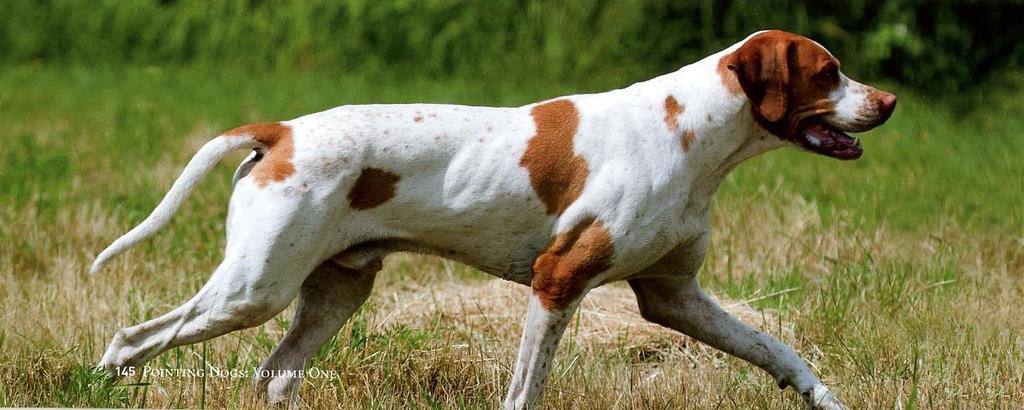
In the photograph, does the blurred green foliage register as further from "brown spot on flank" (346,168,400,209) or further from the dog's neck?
"brown spot on flank" (346,168,400,209)

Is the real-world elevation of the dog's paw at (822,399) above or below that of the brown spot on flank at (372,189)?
below

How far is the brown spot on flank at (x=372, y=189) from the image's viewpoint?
418 centimetres

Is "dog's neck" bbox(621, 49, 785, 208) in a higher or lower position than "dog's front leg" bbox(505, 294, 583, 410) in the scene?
higher

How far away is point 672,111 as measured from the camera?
4.40 metres

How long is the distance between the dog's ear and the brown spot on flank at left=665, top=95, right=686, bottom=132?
0.21 m

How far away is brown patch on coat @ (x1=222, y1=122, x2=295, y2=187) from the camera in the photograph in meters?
4.14

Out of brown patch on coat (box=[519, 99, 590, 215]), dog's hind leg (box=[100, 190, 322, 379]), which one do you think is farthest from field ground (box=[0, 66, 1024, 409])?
brown patch on coat (box=[519, 99, 590, 215])

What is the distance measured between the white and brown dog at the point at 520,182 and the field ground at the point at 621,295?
48 cm

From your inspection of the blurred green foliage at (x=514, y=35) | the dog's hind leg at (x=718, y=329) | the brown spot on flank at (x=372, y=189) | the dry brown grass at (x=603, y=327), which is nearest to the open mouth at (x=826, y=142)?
the dog's hind leg at (x=718, y=329)

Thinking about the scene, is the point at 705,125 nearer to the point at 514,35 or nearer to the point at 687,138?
the point at 687,138

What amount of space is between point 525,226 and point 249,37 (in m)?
9.05

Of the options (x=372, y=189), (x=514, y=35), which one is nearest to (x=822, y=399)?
(x=372, y=189)

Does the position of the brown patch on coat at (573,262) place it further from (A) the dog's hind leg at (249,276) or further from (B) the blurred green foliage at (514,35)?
(B) the blurred green foliage at (514,35)

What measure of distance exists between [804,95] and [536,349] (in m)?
1.12
